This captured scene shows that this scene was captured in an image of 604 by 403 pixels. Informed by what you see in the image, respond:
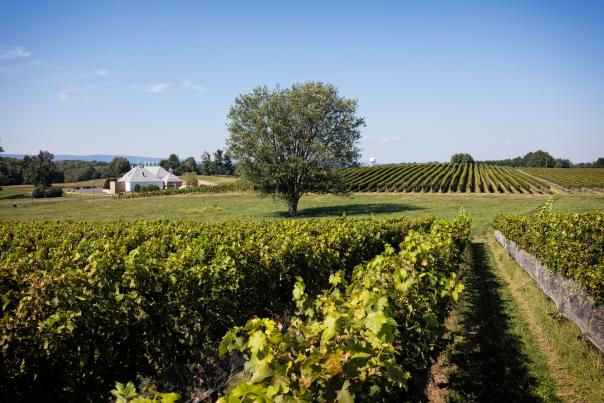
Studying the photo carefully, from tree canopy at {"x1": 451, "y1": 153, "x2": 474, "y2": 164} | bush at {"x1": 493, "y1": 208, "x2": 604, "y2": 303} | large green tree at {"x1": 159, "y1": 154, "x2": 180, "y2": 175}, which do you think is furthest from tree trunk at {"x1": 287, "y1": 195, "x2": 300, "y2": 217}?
tree canopy at {"x1": 451, "y1": 153, "x2": 474, "y2": 164}

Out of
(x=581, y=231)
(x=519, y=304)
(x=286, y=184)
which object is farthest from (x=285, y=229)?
(x=286, y=184)

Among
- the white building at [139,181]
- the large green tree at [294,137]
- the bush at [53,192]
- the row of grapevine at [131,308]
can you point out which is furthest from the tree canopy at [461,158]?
the row of grapevine at [131,308]

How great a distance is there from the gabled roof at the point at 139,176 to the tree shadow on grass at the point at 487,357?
87.8 meters

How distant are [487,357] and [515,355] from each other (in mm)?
588

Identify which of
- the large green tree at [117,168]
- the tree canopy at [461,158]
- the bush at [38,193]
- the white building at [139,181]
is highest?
the tree canopy at [461,158]

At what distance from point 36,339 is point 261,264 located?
3880 millimetres

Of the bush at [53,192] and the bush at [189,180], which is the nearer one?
the bush at [53,192]

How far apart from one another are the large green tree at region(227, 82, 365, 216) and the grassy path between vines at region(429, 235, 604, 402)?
21.2 meters

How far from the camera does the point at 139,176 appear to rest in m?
88.1

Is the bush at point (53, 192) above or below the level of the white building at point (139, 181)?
below

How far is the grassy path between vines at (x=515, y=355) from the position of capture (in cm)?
585

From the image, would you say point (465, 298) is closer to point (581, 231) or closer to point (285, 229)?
point (581, 231)

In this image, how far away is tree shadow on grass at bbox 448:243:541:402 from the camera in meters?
5.89

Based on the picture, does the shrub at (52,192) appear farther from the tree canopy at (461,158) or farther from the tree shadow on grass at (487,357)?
the tree canopy at (461,158)
